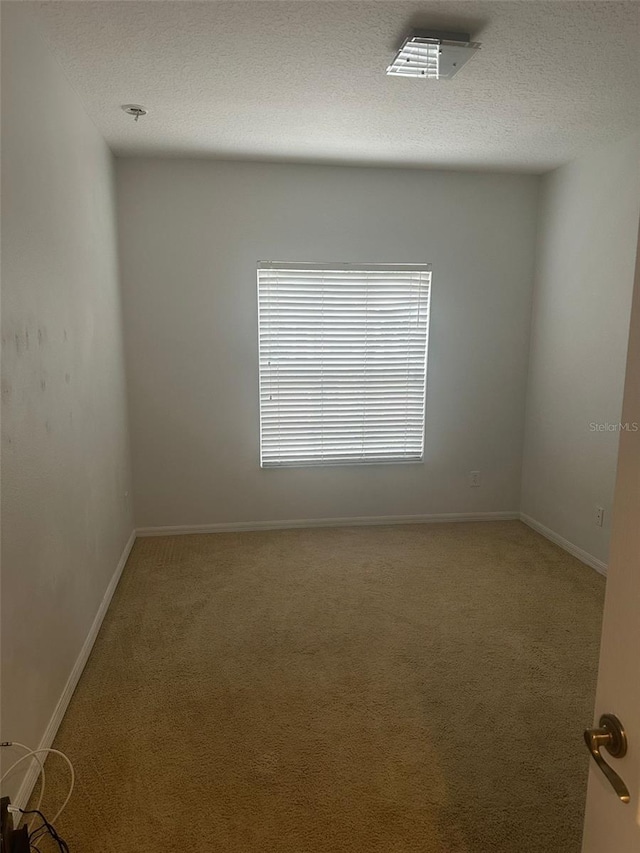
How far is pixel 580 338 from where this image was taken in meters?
3.96

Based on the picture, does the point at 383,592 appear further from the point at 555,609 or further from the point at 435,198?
the point at 435,198

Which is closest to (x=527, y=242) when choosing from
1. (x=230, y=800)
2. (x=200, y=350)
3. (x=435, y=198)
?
(x=435, y=198)

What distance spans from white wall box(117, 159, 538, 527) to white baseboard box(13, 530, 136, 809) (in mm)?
1063

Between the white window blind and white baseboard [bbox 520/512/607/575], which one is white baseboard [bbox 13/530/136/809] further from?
white baseboard [bbox 520/512/607/575]

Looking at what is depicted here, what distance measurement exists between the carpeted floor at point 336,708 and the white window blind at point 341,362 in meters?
1.00

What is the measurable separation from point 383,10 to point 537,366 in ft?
10.1

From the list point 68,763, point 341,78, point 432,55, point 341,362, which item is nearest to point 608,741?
point 68,763

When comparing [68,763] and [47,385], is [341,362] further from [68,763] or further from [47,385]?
[68,763]

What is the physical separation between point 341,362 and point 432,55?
234 centimetres

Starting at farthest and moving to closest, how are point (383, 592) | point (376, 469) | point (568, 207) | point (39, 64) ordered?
1. point (376, 469)
2. point (568, 207)
3. point (383, 592)
4. point (39, 64)

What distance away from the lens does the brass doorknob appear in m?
0.83

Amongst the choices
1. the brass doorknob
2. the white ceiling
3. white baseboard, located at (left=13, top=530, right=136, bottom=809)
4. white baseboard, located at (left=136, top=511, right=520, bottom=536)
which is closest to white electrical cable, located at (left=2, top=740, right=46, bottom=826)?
white baseboard, located at (left=13, top=530, right=136, bottom=809)

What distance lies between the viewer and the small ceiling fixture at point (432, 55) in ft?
7.34

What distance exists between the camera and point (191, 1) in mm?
2002
